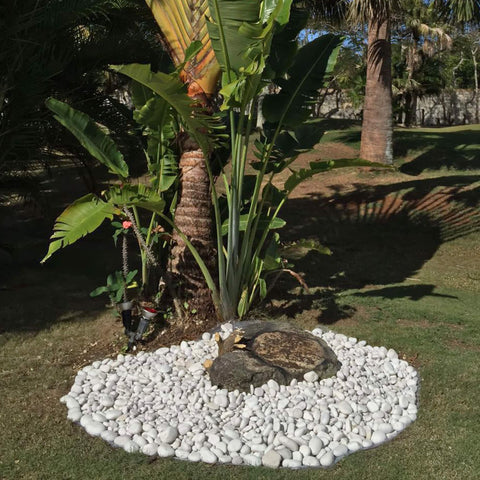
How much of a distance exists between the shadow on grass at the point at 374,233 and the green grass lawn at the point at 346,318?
0.02 meters

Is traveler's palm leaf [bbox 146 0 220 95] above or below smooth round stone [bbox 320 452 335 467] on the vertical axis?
above

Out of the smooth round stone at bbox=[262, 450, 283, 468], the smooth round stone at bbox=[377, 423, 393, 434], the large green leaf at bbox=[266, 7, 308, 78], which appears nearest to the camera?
the smooth round stone at bbox=[262, 450, 283, 468]

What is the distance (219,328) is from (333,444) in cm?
231

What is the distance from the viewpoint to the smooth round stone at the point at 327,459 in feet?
13.1

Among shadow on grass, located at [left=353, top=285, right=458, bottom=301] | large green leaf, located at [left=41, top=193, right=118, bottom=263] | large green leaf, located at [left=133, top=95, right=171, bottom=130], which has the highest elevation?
large green leaf, located at [left=133, top=95, right=171, bottom=130]

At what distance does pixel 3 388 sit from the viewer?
17.2 feet

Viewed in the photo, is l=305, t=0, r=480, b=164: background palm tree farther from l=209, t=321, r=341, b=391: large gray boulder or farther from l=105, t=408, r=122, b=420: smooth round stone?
l=105, t=408, r=122, b=420: smooth round stone

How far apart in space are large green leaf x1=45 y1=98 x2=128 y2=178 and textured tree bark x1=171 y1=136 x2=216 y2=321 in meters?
0.84

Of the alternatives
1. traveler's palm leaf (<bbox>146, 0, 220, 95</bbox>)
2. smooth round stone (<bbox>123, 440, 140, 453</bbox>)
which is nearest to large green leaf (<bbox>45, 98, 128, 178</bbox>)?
traveler's palm leaf (<bbox>146, 0, 220, 95</bbox>)

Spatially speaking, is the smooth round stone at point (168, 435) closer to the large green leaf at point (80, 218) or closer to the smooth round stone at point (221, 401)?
the smooth round stone at point (221, 401)

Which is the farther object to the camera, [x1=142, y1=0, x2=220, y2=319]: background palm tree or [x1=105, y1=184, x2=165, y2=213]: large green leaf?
[x1=142, y1=0, x2=220, y2=319]: background palm tree

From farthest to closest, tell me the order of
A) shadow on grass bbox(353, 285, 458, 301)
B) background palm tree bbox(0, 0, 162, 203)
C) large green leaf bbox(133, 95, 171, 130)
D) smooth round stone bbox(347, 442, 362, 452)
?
shadow on grass bbox(353, 285, 458, 301) → background palm tree bbox(0, 0, 162, 203) → large green leaf bbox(133, 95, 171, 130) → smooth round stone bbox(347, 442, 362, 452)

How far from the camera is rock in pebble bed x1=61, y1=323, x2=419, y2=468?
13.6 ft

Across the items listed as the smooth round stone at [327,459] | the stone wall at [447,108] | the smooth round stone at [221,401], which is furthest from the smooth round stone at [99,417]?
the stone wall at [447,108]
